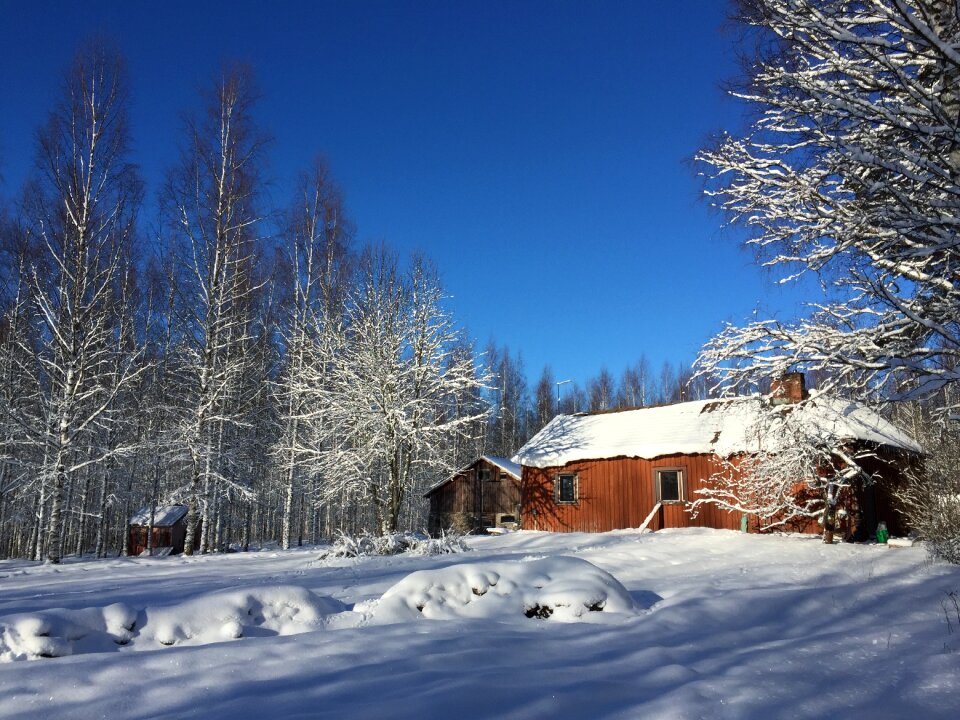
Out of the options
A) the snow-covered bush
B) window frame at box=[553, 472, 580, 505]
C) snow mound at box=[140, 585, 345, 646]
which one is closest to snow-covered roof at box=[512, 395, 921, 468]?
window frame at box=[553, 472, 580, 505]

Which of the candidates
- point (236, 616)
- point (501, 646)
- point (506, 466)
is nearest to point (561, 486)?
point (506, 466)

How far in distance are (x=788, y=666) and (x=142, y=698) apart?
16.9ft

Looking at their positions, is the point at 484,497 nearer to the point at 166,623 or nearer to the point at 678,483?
the point at 678,483

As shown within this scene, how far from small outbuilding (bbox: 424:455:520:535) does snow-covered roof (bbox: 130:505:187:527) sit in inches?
500

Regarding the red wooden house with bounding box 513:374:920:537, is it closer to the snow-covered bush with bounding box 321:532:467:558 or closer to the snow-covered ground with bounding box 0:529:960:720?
the snow-covered bush with bounding box 321:532:467:558

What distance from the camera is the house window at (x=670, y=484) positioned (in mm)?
21873

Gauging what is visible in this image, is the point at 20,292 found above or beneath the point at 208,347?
above

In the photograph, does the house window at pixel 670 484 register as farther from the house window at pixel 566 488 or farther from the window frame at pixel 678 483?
the house window at pixel 566 488

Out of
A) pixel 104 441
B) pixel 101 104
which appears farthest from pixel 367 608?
pixel 104 441

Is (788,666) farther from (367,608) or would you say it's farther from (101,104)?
(101,104)

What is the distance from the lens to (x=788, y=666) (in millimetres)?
5488

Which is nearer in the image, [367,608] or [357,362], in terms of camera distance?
[367,608]

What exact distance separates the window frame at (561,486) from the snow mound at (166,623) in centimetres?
1720

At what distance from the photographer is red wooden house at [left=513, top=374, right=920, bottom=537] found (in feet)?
65.5
